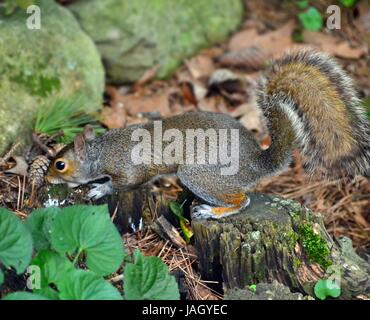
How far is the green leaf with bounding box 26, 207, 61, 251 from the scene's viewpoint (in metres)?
2.61

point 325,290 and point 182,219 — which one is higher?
point 182,219

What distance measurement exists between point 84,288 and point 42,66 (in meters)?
1.89

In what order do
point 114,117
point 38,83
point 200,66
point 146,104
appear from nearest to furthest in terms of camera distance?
point 38,83, point 114,117, point 146,104, point 200,66

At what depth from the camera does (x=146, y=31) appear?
474 cm

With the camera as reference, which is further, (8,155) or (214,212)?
(8,155)

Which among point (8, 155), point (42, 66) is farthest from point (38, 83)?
point (8, 155)

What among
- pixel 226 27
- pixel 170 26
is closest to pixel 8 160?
pixel 170 26

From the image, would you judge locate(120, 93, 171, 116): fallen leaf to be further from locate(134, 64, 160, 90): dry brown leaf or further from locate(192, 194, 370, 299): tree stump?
locate(192, 194, 370, 299): tree stump

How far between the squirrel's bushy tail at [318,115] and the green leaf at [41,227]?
41.9 inches

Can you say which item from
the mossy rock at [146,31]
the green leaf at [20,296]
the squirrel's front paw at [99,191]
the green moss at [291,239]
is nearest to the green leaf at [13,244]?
the green leaf at [20,296]

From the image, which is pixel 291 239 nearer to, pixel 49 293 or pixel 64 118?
pixel 49 293
